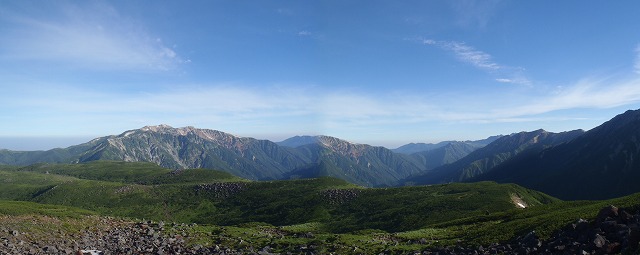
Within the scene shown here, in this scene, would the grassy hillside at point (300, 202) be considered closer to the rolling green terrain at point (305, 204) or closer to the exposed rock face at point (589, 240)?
the rolling green terrain at point (305, 204)

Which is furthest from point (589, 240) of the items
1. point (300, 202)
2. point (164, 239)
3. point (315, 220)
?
point (300, 202)

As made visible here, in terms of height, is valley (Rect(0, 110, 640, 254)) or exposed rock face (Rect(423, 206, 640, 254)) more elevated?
exposed rock face (Rect(423, 206, 640, 254))

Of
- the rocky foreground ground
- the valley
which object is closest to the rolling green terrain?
the valley

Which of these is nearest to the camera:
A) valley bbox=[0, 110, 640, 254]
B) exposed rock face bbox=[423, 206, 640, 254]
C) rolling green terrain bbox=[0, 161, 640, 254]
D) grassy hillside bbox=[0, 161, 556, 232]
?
exposed rock face bbox=[423, 206, 640, 254]

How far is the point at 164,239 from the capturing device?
4844 centimetres

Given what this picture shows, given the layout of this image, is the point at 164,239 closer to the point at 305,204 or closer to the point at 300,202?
the point at 305,204

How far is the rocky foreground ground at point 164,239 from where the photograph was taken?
96.1 ft

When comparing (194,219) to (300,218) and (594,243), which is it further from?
(594,243)

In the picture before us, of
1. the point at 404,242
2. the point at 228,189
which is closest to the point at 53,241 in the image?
the point at 404,242

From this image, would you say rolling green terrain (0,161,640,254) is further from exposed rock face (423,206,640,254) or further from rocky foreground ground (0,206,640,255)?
exposed rock face (423,206,640,254)

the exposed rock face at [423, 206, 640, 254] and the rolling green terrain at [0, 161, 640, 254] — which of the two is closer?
the exposed rock face at [423, 206, 640, 254]

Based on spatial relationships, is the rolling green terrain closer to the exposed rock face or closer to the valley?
the valley

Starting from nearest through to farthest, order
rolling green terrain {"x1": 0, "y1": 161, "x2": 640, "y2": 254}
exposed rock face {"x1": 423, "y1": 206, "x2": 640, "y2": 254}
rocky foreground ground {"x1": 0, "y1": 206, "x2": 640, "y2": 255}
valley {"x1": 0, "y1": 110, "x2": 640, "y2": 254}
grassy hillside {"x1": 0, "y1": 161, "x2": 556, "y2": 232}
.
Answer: exposed rock face {"x1": 423, "y1": 206, "x2": 640, "y2": 254}, rocky foreground ground {"x1": 0, "y1": 206, "x2": 640, "y2": 255}, valley {"x1": 0, "y1": 110, "x2": 640, "y2": 254}, rolling green terrain {"x1": 0, "y1": 161, "x2": 640, "y2": 254}, grassy hillside {"x1": 0, "y1": 161, "x2": 556, "y2": 232}

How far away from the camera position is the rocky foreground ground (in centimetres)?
2928
